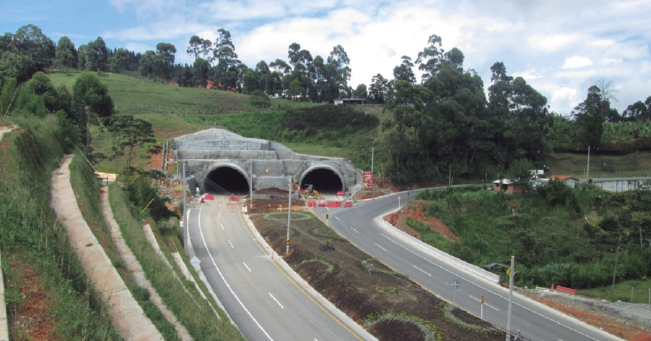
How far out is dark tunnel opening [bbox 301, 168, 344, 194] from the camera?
65.1 metres

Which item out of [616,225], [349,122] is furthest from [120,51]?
[616,225]

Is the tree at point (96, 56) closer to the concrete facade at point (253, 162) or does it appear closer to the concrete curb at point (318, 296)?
the concrete facade at point (253, 162)

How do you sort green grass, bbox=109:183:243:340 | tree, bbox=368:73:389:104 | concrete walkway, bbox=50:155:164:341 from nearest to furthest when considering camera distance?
concrete walkway, bbox=50:155:164:341 → green grass, bbox=109:183:243:340 → tree, bbox=368:73:389:104

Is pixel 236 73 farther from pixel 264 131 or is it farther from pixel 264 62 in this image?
pixel 264 131

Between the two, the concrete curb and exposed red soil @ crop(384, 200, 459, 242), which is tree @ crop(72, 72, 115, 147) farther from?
exposed red soil @ crop(384, 200, 459, 242)

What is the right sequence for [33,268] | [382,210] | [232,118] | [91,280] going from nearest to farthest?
1. [33,268]
2. [91,280]
3. [382,210]
4. [232,118]

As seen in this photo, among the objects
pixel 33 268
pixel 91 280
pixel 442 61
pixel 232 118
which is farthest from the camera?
pixel 232 118

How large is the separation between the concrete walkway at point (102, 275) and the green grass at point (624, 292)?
28.6 metres

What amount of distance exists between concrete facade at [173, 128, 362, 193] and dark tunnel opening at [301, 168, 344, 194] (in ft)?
17.6

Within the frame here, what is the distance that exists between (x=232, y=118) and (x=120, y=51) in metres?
67.6

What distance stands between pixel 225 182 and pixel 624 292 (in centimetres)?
4635

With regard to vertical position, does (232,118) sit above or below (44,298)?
above

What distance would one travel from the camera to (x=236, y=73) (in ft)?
411

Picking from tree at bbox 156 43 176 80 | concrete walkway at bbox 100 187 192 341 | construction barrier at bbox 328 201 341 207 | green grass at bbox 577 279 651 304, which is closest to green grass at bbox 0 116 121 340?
concrete walkway at bbox 100 187 192 341
